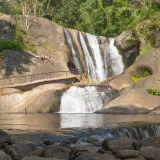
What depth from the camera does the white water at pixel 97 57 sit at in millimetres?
38094

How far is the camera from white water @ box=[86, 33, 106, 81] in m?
38.1

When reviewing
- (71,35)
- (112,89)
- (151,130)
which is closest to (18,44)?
(71,35)

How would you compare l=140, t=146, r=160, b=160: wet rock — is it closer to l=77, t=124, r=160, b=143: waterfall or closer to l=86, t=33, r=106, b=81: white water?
l=77, t=124, r=160, b=143: waterfall

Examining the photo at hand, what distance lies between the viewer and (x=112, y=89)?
2908 cm

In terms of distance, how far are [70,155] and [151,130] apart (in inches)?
254

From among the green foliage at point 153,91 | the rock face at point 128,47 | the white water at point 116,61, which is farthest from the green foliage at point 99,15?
the green foliage at point 153,91

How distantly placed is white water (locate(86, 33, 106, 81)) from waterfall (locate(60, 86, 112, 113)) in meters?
9.53

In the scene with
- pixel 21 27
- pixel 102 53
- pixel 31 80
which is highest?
pixel 21 27

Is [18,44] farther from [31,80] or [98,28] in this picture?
[98,28]

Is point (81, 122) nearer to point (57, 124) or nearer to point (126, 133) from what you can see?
point (57, 124)

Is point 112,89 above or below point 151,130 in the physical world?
above

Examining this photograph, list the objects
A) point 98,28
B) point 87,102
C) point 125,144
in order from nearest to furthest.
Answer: point 125,144
point 87,102
point 98,28

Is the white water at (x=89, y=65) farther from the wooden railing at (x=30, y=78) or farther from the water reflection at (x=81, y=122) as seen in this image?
the water reflection at (x=81, y=122)

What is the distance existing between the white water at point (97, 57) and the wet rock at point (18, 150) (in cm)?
2876
